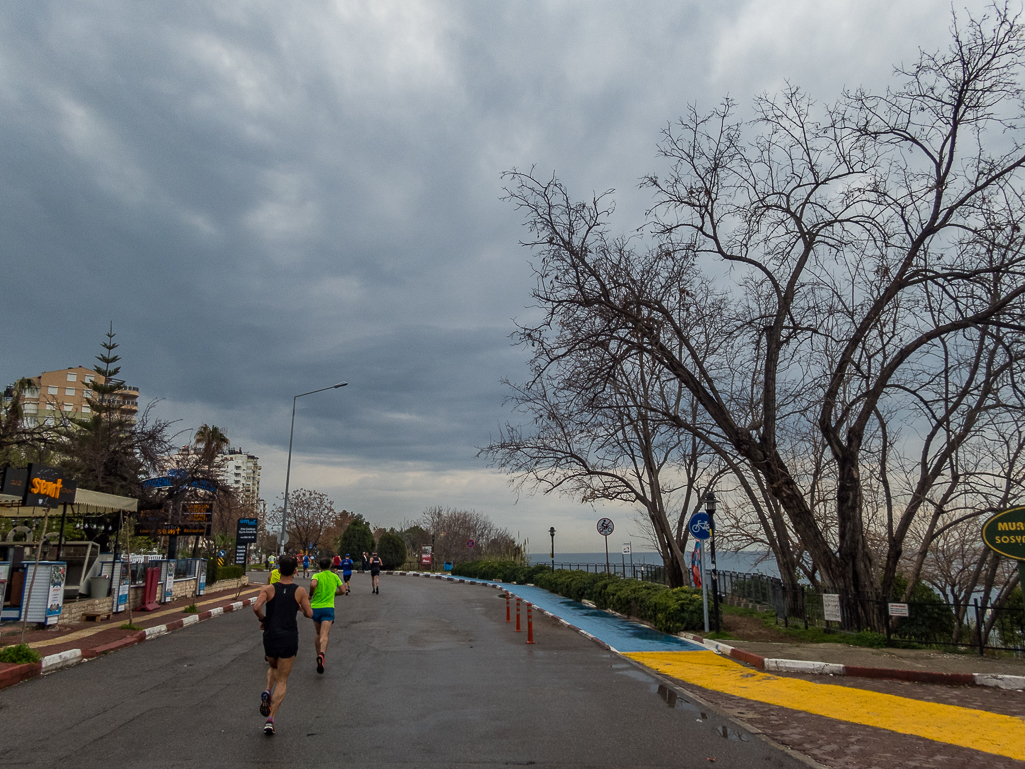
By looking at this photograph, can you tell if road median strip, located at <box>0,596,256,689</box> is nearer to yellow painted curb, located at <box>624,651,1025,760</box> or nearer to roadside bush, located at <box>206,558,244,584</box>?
yellow painted curb, located at <box>624,651,1025,760</box>

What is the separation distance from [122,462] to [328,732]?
76.6ft

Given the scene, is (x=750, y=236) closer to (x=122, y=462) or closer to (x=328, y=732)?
(x=328, y=732)

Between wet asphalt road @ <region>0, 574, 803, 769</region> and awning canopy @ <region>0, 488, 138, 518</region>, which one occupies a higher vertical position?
awning canopy @ <region>0, 488, 138, 518</region>

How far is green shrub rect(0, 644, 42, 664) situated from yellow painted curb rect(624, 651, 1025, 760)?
383 inches

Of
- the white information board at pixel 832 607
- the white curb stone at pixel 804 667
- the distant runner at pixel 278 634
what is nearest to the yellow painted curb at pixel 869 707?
the white curb stone at pixel 804 667

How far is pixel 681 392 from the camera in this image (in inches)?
1046

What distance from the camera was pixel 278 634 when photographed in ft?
22.8

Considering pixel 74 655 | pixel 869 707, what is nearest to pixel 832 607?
pixel 869 707

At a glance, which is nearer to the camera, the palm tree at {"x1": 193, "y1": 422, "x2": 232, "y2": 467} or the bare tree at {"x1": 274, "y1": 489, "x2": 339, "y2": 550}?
the palm tree at {"x1": 193, "y1": 422, "x2": 232, "y2": 467}

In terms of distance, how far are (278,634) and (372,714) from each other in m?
1.56

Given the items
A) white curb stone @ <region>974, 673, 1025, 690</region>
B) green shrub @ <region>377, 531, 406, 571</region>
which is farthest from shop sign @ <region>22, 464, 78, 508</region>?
green shrub @ <region>377, 531, 406, 571</region>

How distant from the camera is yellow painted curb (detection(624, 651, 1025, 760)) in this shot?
7.25 m

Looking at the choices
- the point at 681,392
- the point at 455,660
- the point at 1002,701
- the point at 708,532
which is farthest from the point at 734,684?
the point at 681,392

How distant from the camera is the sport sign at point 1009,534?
12.1 metres
